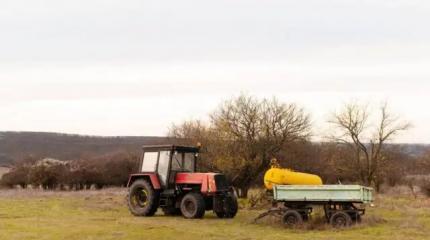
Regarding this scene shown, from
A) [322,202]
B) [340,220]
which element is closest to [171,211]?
[322,202]

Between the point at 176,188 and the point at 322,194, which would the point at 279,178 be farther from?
the point at 176,188

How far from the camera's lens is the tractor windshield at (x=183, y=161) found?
2178 centimetres

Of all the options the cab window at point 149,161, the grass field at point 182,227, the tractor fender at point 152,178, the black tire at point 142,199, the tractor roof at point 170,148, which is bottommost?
the grass field at point 182,227

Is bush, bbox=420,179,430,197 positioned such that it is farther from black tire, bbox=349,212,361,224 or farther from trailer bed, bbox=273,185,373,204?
black tire, bbox=349,212,361,224

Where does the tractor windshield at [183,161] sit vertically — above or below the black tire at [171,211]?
above

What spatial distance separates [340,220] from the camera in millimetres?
17125

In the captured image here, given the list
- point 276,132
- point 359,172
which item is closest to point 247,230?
point 276,132

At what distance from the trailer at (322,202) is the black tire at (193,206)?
2.89 m

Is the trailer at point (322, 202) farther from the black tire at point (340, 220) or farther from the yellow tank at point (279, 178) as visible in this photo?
the yellow tank at point (279, 178)

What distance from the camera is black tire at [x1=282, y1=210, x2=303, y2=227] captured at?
17492mm

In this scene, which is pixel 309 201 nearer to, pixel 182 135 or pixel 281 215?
pixel 281 215

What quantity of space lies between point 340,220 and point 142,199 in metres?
7.92

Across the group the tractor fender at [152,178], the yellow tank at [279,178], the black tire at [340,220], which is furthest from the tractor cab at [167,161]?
the black tire at [340,220]

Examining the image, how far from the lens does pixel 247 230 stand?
1667cm
